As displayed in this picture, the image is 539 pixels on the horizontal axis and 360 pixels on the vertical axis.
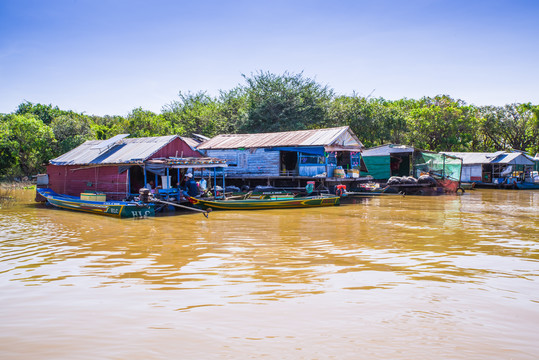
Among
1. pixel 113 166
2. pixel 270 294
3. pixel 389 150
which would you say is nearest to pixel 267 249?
pixel 270 294

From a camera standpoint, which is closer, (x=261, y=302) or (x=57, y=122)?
(x=261, y=302)

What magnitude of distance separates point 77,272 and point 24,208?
45.7 ft

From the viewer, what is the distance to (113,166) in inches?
720

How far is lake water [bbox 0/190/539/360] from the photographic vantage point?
13.8 ft

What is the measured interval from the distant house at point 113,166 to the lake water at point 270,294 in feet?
23.0

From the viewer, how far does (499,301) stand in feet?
17.9

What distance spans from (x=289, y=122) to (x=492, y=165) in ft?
55.6

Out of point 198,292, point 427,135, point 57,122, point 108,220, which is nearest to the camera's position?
point 198,292

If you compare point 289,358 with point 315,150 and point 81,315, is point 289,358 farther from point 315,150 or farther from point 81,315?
point 315,150

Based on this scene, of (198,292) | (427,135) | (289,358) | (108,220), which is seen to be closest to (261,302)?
(198,292)

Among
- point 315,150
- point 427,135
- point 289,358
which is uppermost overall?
point 427,135

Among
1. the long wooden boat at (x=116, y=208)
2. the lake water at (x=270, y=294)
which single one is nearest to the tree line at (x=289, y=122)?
the long wooden boat at (x=116, y=208)

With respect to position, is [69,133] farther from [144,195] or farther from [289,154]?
[144,195]

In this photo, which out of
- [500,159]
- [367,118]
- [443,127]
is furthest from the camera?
[443,127]
